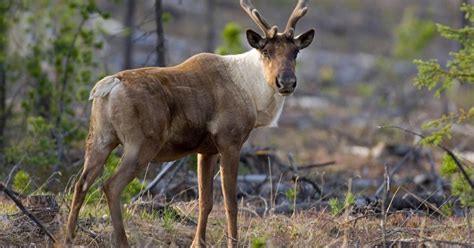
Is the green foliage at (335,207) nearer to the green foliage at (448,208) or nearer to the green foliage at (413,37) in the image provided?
the green foliage at (448,208)

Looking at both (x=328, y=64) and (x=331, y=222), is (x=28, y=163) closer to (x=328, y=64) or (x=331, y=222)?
(x=331, y=222)

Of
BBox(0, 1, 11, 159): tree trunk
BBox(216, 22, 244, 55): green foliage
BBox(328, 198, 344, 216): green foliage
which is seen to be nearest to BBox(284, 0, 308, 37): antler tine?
BBox(328, 198, 344, 216): green foliage

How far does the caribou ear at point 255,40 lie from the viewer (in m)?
9.14

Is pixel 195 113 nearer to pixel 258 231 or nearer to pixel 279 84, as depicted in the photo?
pixel 279 84

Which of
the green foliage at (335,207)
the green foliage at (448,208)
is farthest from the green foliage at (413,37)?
the green foliage at (335,207)

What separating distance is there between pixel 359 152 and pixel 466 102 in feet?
20.9

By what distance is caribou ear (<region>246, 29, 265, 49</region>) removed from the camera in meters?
9.14

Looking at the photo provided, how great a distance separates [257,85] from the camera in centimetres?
923

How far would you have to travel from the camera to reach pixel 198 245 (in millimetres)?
8633

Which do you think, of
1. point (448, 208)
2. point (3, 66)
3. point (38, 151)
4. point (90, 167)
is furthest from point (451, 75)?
point (3, 66)

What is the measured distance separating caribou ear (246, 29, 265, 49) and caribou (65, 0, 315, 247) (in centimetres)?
1

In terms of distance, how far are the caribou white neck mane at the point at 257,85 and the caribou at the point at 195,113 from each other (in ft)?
0.03

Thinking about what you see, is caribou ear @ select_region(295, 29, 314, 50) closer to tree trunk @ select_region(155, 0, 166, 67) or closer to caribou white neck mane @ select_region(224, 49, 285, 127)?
caribou white neck mane @ select_region(224, 49, 285, 127)

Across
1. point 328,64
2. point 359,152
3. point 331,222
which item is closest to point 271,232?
point 331,222
